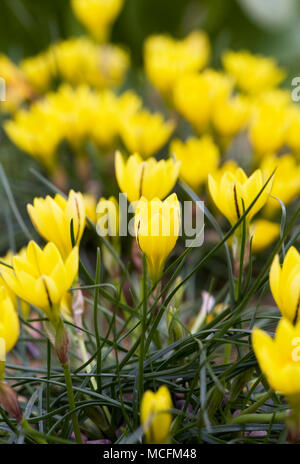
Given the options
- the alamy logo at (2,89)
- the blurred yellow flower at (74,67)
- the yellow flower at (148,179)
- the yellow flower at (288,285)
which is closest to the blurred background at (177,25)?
the blurred yellow flower at (74,67)

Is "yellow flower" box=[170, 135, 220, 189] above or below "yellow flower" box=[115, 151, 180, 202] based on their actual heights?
above

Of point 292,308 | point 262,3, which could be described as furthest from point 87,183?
point 262,3

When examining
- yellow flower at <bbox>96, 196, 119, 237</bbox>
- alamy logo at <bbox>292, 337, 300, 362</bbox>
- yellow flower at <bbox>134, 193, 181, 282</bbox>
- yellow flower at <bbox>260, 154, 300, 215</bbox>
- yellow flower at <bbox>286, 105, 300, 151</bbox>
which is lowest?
alamy logo at <bbox>292, 337, 300, 362</bbox>

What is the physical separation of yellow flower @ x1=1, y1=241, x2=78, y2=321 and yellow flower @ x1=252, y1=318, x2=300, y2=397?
0.16m

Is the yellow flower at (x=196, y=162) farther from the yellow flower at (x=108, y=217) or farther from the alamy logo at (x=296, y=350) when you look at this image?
the alamy logo at (x=296, y=350)

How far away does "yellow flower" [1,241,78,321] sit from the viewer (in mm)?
432

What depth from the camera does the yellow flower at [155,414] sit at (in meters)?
0.40

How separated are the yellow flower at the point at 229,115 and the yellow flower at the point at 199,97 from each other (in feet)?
0.06

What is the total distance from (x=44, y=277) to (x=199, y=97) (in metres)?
0.74

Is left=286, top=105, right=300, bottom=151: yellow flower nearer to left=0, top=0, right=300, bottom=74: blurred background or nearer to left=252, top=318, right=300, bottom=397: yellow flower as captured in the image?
left=252, top=318, right=300, bottom=397: yellow flower

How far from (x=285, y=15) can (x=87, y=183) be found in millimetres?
1171

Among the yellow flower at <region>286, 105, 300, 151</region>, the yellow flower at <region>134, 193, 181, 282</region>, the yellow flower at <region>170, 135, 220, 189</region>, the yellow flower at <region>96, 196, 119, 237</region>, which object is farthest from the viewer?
the yellow flower at <region>286, 105, 300, 151</region>

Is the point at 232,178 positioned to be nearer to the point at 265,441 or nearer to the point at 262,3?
the point at 265,441

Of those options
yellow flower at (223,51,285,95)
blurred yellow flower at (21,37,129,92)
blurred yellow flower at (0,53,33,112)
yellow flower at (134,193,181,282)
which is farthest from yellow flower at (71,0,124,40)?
yellow flower at (134,193,181,282)
